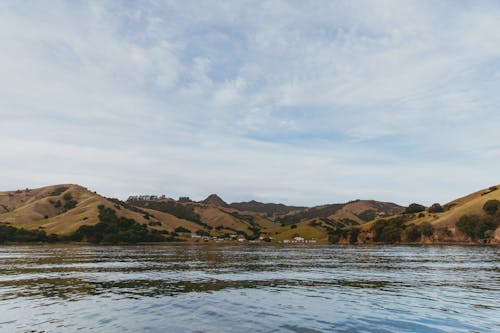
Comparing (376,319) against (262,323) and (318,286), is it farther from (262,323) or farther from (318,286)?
(318,286)

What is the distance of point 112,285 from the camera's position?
5056cm

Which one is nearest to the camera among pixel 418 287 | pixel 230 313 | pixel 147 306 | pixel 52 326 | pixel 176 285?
pixel 52 326

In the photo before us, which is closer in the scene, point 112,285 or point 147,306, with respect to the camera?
point 147,306

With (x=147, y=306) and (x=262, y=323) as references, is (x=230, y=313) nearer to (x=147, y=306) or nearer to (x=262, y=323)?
(x=262, y=323)

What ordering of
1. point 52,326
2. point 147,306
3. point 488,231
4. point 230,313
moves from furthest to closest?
point 488,231 → point 147,306 → point 230,313 → point 52,326

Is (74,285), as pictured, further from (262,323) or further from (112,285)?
(262,323)

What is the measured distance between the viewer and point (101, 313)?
31750 millimetres

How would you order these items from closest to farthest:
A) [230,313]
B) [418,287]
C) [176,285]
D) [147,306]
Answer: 1. [230,313]
2. [147,306]
3. [418,287]
4. [176,285]

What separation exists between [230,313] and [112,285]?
26179 mm

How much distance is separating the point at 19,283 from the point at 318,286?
4257 centimetres

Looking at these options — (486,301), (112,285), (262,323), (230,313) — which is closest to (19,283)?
(112,285)

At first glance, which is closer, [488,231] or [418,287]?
[418,287]

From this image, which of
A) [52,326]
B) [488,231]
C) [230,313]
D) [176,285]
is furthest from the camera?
[488,231]

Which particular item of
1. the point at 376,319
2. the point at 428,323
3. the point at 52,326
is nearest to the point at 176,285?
the point at 52,326
